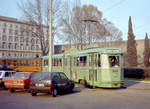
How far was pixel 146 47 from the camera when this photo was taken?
2045 inches

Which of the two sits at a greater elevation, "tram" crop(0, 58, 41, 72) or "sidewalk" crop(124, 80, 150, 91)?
"tram" crop(0, 58, 41, 72)

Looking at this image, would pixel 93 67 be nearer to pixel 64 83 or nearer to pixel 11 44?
pixel 64 83

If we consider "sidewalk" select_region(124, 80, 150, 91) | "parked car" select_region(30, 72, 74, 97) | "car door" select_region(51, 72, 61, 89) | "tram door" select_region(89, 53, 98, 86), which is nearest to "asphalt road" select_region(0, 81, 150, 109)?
"parked car" select_region(30, 72, 74, 97)

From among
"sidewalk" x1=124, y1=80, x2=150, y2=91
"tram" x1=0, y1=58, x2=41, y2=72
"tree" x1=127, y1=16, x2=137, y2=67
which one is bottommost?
"sidewalk" x1=124, y1=80, x2=150, y2=91

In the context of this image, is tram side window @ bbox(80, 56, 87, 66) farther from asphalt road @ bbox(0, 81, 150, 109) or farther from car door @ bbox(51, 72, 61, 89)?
asphalt road @ bbox(0, 81, 150, 109)

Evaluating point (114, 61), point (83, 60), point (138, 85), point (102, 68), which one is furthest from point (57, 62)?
point (138, 85)

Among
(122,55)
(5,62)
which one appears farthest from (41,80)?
(5,62)

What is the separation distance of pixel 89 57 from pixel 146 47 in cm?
3856

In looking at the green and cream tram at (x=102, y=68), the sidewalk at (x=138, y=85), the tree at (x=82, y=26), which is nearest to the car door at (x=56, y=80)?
the green and cream tram at (x=102, y=68)

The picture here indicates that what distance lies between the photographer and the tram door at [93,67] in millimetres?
16359

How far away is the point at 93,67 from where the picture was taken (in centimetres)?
1658

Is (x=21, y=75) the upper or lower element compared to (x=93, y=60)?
lower

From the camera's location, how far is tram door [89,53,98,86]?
16359mm

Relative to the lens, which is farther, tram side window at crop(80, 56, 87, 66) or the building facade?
the building facade
